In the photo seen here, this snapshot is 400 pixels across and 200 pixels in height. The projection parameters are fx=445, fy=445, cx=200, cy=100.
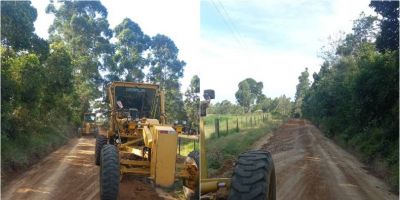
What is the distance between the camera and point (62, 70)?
1662 centimetres

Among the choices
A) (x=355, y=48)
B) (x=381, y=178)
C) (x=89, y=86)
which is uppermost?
(x=355, y=48)

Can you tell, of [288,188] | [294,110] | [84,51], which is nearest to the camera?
[288,188]

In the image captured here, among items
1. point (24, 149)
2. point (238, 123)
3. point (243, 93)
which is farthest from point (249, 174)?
point (238, 123)

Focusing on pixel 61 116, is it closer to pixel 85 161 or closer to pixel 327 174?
pixel 85 161

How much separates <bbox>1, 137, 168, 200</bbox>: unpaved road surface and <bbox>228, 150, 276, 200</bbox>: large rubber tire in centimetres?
498

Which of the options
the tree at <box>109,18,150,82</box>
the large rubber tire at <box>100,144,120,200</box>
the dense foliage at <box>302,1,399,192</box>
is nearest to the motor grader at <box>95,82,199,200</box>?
the large rubber tire at <box>100,144,120,200</box>

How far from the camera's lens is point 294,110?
65.0 metres

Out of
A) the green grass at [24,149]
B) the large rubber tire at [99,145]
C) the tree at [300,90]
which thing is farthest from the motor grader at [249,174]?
the tree at [300,90]

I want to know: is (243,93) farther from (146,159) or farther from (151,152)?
(151,152)

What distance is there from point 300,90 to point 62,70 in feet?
167

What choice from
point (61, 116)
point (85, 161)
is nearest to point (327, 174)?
point (85, 161)

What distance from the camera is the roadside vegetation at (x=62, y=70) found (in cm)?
1120

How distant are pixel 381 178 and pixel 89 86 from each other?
21095 millimetres

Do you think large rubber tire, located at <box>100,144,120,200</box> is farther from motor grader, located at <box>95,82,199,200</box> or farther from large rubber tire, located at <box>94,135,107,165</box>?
large rubber tire, located at <box>94,135,107,165</box>
